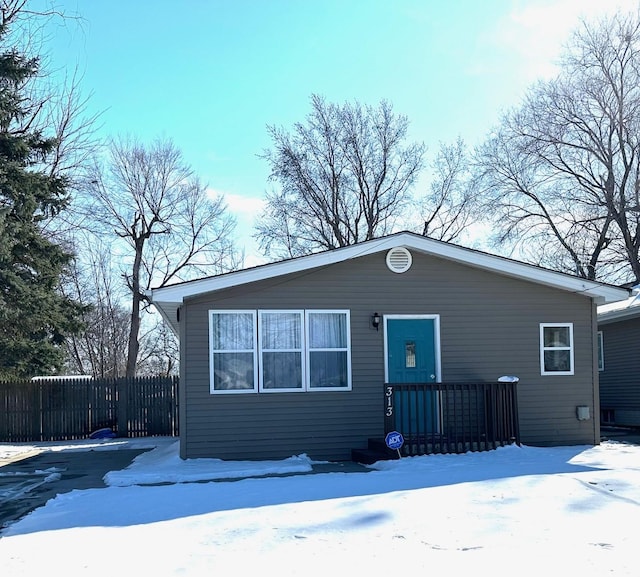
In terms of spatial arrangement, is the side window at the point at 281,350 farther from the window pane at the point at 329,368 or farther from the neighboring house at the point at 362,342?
the window pane at the point at 329,368

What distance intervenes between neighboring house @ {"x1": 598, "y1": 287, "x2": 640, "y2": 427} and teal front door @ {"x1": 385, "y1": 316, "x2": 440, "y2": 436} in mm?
7046

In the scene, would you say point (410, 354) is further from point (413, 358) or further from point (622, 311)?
point (622, 311)

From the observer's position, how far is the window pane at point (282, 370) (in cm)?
1110

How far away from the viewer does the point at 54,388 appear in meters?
17.7

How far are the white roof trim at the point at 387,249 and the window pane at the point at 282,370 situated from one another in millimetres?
1268

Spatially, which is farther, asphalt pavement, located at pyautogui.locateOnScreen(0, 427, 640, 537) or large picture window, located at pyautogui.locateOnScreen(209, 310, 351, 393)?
large picture window, located at pyautogui.locateOnScreen(209, 310, 351, 393)

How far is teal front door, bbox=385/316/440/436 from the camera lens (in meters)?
11.3

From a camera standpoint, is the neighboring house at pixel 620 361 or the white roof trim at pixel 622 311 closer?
the white roof trim at pixel 622 311

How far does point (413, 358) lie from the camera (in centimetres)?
1157

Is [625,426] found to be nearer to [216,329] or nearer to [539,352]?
[539,352]

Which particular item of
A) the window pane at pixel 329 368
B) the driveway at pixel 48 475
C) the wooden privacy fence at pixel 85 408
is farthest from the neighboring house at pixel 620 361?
the driveway at pixel 48 475

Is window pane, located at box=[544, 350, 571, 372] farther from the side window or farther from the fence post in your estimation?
Result: the fence post

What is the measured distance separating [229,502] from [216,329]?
4152 mm

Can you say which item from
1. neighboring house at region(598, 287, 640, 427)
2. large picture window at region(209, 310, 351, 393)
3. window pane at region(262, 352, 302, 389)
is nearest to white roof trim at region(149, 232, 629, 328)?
large picture window at region(209, 310, 351, 393)
